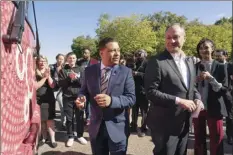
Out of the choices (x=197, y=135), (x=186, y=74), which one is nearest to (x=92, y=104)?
(x=186, y=74)

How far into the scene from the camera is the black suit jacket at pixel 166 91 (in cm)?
236

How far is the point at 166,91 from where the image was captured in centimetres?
239

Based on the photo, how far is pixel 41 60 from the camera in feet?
15.7

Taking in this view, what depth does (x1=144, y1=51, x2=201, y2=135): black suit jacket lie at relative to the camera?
7.75ft

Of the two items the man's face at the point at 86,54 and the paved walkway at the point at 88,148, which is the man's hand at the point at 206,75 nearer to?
the paved walkway at the point at 88,148

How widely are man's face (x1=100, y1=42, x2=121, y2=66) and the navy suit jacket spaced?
69 mm

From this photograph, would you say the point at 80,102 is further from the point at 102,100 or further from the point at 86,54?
the point at 86,54

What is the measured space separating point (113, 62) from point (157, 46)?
48.5m

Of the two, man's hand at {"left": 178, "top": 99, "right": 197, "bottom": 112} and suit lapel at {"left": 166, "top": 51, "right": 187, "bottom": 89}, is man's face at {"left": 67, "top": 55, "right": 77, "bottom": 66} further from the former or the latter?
man's hand at {"left": 178, "top": 99, "right": 197, "bottom": 112}

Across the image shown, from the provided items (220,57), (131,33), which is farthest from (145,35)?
(220,57)

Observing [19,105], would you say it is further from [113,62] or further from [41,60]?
[41,60]

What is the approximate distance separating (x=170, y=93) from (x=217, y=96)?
1311 millimetres

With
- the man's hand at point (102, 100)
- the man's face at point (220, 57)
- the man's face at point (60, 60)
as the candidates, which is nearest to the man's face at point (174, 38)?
the man's hand at point (102, 100)

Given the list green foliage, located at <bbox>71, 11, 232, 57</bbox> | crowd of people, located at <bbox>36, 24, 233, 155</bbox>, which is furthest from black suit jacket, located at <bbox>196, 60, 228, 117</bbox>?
green foliage, located at <bbox>71, 11, 232, 57</bbox>
